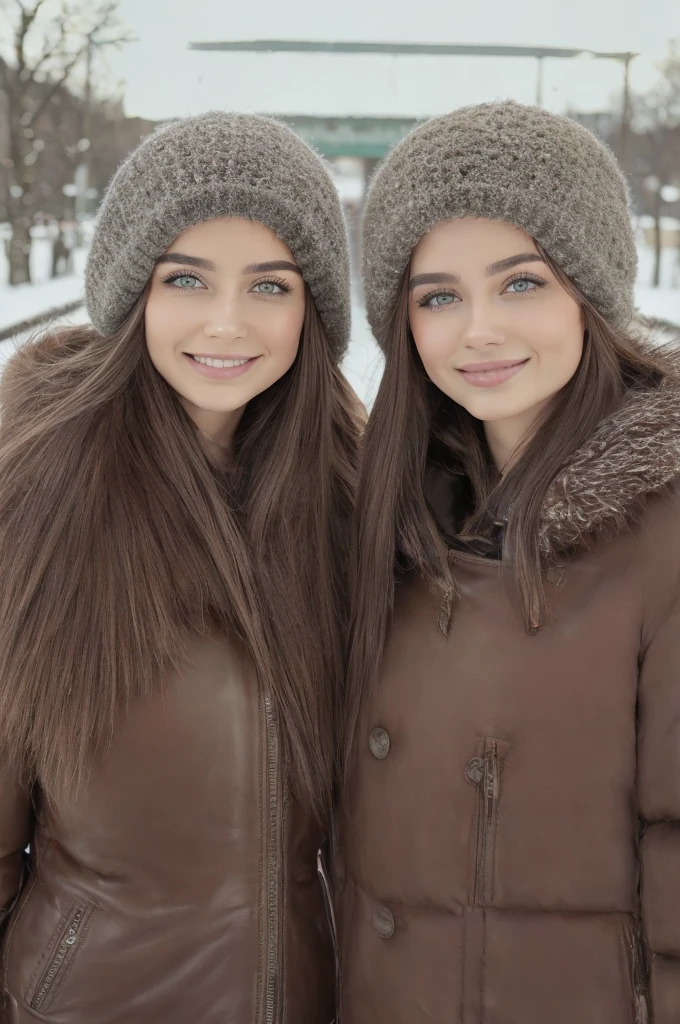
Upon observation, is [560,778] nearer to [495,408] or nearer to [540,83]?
[495,408]

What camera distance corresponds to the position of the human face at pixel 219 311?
1169mm

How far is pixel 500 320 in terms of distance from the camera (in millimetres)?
1063

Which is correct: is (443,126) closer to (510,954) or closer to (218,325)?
(218,325)

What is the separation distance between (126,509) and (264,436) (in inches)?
10.8

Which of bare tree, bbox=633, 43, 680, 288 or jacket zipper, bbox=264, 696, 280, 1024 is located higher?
bare tree, bbox=633, 43, 680, 288

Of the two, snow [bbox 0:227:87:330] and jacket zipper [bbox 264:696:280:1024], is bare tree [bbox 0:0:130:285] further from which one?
jacket zipper [bbox 264:696:280:1024]

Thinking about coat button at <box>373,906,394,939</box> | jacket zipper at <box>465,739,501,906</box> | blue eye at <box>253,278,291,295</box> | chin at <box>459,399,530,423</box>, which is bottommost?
coat button at <box>373,906,394,939</box>

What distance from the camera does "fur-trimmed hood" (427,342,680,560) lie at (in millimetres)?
936

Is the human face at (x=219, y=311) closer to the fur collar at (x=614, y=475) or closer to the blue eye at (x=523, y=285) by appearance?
the blue eye at (x=523, y=285)

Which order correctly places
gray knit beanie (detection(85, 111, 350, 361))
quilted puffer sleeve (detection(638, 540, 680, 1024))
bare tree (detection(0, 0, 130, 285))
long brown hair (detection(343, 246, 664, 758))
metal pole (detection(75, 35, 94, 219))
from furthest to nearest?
metal pole (detection(75, 35, 94, 219))
bare tree (detection(0, 0, 130, 285))
gray knit beanie (detection(85, 111, 350, 361))
long brown hair (detection(343, 246, 664, 758))
quilted puffer sleeve (detection(638, 540, 680, 1024))

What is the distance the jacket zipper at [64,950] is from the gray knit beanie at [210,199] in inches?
32.1

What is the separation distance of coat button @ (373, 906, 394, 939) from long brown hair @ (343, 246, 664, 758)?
A: 20cm


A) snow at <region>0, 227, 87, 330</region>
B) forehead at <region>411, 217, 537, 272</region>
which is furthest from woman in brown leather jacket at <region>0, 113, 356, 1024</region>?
snow at <region>0, 227, 87, 330</region>

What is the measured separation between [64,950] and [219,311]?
2.82 feet
